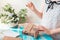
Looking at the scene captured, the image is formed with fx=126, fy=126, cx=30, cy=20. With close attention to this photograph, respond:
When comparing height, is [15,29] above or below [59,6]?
below

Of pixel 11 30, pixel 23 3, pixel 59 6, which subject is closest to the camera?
pixel 59 6

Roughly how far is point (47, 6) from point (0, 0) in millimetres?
517

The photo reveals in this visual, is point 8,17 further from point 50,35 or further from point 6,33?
point 50,35

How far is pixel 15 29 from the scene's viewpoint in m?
1.02

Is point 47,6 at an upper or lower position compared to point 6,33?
upper

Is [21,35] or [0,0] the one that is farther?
[0,0]

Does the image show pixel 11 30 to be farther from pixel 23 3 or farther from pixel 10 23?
pixel 23 3

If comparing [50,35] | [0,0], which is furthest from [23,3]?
[50,35]

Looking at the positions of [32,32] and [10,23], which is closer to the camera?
[32,32]

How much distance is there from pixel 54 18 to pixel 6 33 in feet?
1.21

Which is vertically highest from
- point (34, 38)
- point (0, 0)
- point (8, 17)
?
point (0, 0)

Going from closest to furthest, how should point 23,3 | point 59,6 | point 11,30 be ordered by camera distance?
point 59,6 < point 11,30 < point 23,3

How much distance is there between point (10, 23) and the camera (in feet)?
3.45

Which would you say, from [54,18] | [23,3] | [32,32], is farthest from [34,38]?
[23,3]
